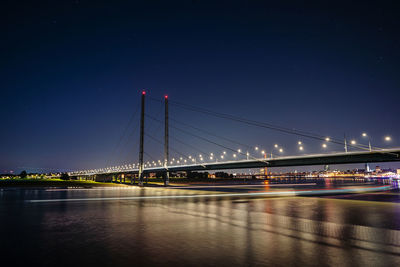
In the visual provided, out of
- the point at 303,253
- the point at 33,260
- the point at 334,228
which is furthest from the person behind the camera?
the point at 334,228

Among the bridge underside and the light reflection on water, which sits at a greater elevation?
the bridge underside

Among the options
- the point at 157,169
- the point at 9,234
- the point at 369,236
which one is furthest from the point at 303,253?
the point at 157,169

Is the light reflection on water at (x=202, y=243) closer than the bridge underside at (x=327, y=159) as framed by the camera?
Yes

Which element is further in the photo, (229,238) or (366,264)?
(229,238)

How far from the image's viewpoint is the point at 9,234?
9.91m

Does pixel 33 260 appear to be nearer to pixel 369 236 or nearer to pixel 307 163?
pixel 369 236

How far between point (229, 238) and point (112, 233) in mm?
4305

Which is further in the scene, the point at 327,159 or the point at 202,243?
the point at 327,159

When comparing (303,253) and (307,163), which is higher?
(307,163)

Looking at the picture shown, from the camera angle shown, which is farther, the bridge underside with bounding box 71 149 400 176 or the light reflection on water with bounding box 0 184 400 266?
the bridge underside with bounding box 71 149 400 176

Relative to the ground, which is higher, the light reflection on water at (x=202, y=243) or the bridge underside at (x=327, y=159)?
the bridge underside at (x=327, y=159)

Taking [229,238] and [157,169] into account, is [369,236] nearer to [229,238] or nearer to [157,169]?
[229,238]

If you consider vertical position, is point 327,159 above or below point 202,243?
above

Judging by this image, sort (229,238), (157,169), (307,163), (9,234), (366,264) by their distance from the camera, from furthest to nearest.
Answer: (157,169), (307,163), (9,234), (229,238), (366,264)
